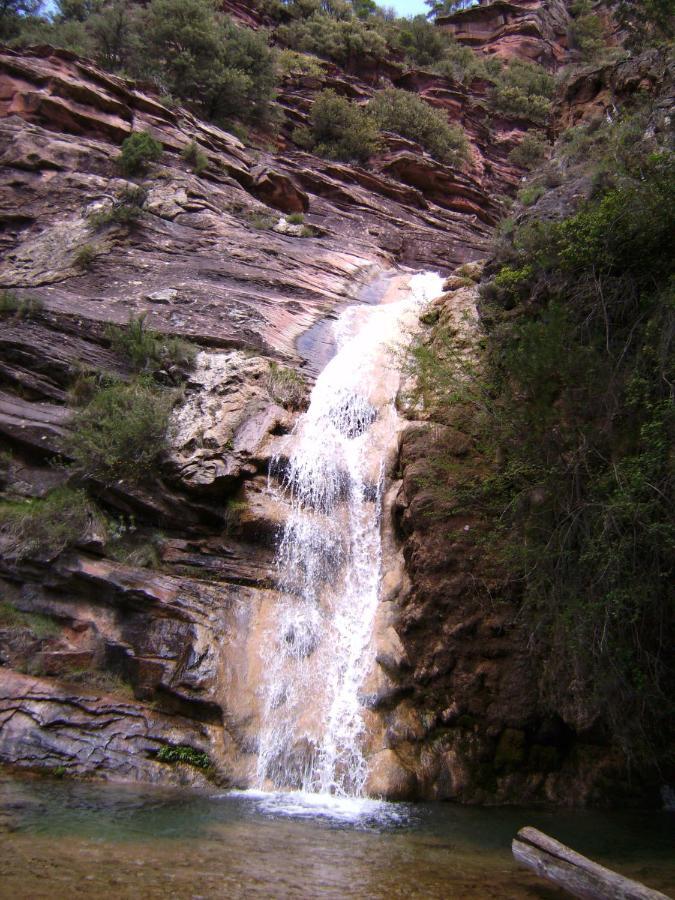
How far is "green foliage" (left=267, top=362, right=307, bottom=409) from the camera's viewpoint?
Answer: 50.5 feet

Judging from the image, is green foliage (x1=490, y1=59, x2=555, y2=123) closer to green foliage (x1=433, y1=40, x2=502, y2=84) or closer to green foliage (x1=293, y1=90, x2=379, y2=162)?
green foliage (x1=433, y1=40, x2=502, y2=84)

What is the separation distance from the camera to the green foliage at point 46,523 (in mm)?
11602

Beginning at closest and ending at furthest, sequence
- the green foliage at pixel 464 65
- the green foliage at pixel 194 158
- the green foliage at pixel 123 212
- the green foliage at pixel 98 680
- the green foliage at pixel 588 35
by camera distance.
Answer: the green foliage at pixel 98 680
the green foliage at pixel 123 212
the green foliage at pixel 194 158
the green foliage at pixel 464 65
the green foliage at pixel 588 35

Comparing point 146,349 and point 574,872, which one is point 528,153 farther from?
point 574,872

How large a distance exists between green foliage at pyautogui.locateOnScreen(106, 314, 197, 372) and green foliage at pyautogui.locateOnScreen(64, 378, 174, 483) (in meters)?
1.71

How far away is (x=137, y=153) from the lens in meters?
21.9

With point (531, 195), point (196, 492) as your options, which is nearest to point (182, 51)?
point (531, 195)

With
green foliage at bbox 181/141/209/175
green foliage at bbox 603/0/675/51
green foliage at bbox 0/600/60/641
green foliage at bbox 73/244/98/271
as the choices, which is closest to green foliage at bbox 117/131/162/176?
green foliage at bbox 181/141/209/175

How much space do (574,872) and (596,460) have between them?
5.05m

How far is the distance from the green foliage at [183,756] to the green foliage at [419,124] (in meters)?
32.7

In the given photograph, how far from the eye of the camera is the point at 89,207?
20.4m

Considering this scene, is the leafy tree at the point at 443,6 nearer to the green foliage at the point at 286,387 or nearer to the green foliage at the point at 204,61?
the green foliage at the point at 204,61

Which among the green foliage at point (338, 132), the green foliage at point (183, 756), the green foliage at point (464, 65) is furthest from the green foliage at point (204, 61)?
the green foliage at point (183, 756)

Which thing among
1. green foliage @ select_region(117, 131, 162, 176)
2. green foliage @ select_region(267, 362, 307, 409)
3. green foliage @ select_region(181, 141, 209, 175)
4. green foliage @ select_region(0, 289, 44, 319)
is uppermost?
green foliage @ select_region(181, 141, 209, 175)
